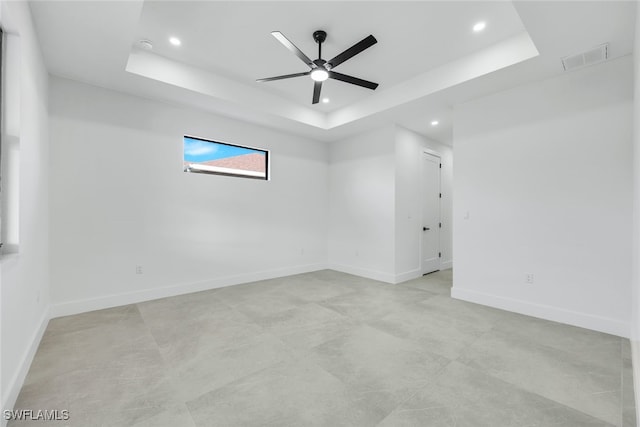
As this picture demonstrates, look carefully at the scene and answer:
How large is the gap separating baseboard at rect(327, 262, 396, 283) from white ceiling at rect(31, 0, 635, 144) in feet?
9.32

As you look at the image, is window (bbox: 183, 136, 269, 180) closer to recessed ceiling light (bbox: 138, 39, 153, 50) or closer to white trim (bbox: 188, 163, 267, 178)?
white trim (bbox: 188, 163, 267, 178)

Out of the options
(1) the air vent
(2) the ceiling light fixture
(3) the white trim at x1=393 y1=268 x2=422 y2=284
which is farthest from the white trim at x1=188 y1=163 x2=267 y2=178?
(1) the air vent

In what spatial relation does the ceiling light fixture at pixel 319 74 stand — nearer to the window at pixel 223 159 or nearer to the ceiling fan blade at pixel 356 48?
the ceiling fan blade at pixel 356 48

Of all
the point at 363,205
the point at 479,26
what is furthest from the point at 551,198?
the point at 363,205

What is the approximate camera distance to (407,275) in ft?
17.1

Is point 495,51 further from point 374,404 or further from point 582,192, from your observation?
point 374,404

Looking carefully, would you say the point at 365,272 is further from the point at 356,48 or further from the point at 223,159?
the point at 356,48

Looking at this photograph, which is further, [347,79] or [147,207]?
[147,207]

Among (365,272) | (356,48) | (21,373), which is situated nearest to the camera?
(21,373)

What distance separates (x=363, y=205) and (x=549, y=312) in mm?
3244

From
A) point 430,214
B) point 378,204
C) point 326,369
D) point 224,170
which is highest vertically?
point 224,170

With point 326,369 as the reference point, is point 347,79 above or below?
above

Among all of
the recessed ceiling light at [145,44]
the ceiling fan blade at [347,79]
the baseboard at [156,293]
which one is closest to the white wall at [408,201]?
the ceiling fan blade at [347,79]

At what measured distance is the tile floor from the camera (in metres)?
1.72
